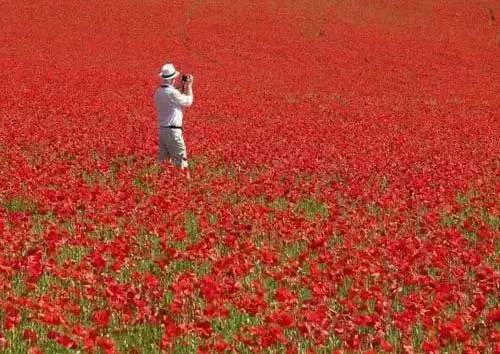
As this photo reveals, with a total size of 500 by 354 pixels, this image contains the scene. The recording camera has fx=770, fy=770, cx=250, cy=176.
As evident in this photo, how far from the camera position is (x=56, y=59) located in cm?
3809

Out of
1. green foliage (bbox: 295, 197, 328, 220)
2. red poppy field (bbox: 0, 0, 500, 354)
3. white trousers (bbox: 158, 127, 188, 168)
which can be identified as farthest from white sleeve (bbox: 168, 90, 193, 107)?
green foliage (bbox: 295, 197, 328, 220)

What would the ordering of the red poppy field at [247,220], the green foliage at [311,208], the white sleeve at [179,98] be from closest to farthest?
the red poppy field at [247,220], the green foliage at [311,208], the white sleeve at [179,98]

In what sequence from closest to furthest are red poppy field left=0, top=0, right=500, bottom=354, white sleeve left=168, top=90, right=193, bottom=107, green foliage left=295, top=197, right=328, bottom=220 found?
red poppy field left=0, top=0, right=500, bottom=354
green foliage left=295, top=197, right=328, bottom=220
white sleeve left=168, top=90, right=193, bottom=107

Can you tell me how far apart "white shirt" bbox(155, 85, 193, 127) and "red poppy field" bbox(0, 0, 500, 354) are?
908mm

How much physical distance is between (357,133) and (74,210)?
13131 mm

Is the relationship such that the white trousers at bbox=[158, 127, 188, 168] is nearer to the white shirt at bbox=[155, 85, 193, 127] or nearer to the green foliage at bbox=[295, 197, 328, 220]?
the white shirt at bbox=[155, 85, 193, 127]

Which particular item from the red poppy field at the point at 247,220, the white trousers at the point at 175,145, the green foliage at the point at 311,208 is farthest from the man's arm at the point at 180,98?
the green foliage at the point at 311,208

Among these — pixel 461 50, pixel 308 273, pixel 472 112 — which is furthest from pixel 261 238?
pixel 461 50

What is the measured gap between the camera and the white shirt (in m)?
13.7

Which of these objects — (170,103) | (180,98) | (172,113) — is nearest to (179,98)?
(180,98)

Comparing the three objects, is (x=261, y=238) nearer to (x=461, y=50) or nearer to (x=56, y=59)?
(x=56, y=59)

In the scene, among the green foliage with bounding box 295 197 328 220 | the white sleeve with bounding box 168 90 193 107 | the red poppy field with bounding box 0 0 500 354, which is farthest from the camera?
the white sleeve with bounding box 168 90 193 107

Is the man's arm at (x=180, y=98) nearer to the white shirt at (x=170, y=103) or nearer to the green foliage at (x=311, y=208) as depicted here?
the white shirt at (x=170, y=103)

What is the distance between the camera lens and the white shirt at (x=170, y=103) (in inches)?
538
